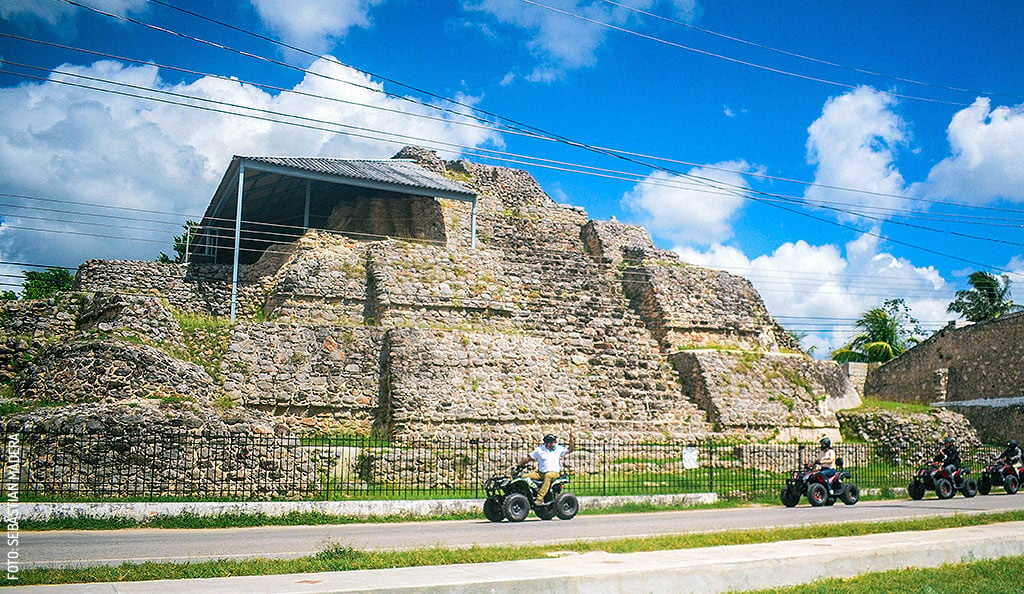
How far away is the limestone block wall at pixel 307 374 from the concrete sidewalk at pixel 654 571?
13.3 metres

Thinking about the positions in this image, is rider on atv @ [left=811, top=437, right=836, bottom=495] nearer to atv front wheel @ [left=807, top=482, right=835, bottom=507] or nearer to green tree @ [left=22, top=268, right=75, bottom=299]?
atv front wheel @ [left=807, top=482, right=835, bottom=507]

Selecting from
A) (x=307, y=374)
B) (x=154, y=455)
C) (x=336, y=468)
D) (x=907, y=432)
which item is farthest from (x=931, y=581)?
(x=907, y=432)

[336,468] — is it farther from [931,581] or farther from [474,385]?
[931,581]

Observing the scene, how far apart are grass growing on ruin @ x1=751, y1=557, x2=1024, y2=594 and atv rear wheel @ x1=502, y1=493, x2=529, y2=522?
6.69 m

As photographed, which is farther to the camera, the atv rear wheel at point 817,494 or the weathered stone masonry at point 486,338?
the weathered stone masonry at point 486,338

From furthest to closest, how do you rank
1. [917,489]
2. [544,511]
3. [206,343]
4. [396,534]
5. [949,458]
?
[206,343]
[949,458]
[917,489]
[544,511]
[396,534]

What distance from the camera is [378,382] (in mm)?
22719

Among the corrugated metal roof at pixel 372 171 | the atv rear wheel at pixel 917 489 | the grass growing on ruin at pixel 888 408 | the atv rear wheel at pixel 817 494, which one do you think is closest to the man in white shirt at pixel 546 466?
the atv rear wheel at pixel 817 494

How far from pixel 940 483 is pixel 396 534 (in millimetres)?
14267

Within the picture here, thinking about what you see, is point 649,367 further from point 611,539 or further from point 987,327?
point 987,327

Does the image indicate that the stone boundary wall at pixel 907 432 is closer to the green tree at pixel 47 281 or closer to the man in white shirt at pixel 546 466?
the man in white shirt at pixel 546 466

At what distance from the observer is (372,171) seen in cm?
3033

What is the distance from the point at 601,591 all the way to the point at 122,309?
16.9 m

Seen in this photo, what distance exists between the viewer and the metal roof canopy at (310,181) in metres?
25.9
